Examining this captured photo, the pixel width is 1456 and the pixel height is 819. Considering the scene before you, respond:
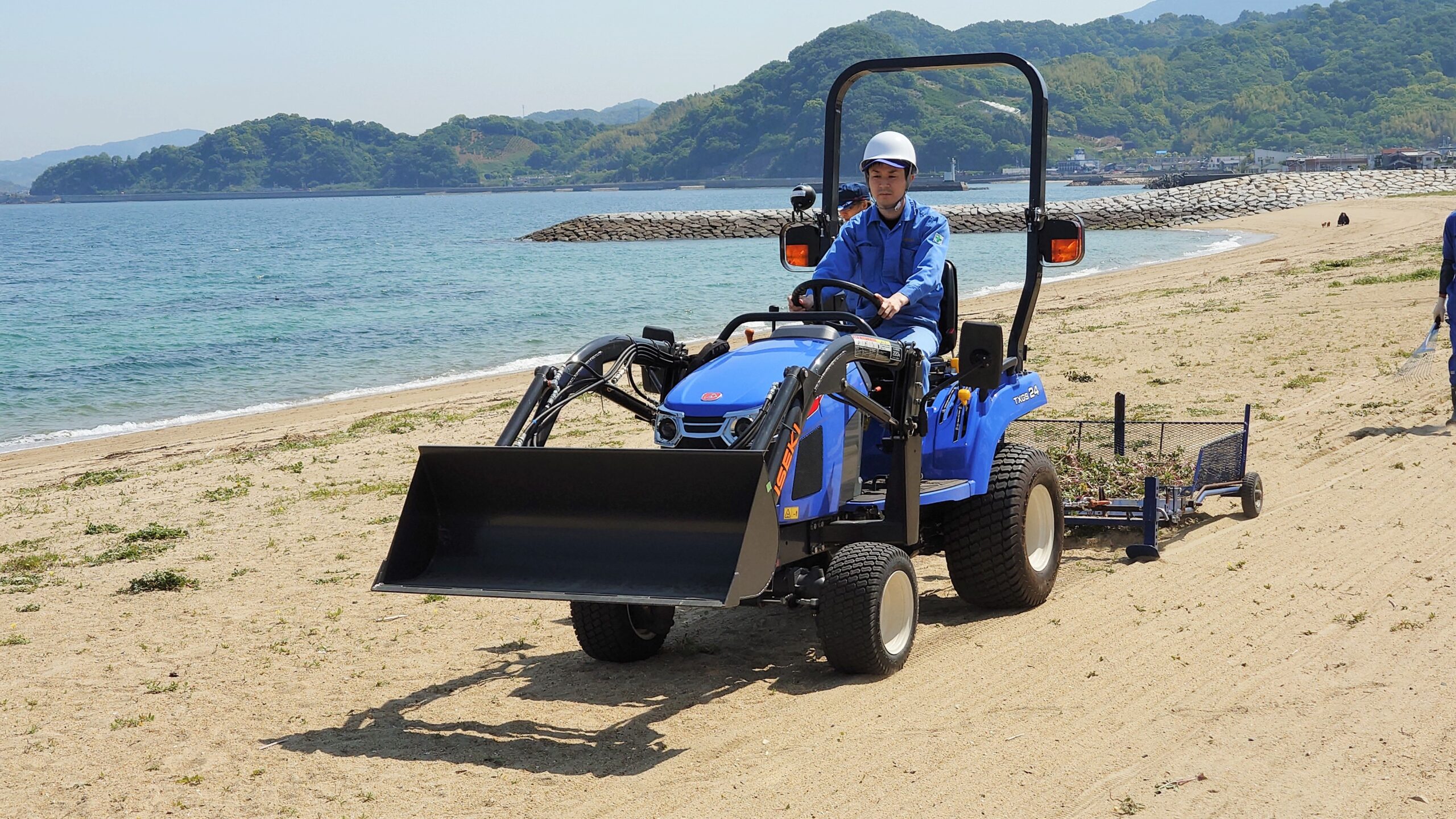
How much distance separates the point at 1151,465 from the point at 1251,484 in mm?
768

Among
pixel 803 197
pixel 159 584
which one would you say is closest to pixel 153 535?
pixel 159 584

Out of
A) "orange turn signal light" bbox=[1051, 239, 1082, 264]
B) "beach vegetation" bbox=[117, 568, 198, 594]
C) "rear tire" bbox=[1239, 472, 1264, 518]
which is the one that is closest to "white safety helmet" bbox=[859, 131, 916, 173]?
"orange turn signal light" bbox=[1051, 239, 1082, 264]

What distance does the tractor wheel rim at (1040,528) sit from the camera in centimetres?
691

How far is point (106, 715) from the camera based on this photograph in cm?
578

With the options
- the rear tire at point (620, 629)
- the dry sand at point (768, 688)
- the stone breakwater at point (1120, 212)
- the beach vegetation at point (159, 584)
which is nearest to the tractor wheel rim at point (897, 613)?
the dry sand at point (768, 688)

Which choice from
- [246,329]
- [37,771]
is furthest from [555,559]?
[246,329]

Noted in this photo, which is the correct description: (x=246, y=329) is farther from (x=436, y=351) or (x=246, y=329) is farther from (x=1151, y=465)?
(x=1151, y=465)

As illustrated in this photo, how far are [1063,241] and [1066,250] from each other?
0.05 m

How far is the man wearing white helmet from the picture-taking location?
6617 mm

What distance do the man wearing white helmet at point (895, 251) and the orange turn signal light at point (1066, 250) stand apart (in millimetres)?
555

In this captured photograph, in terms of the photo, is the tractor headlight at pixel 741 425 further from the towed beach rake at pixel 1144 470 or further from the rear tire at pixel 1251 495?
the rear tire at pixel 1251 495

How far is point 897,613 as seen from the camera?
5852mm

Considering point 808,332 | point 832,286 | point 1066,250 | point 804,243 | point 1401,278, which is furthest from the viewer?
point 1401,278

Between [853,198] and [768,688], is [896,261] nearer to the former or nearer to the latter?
[853,198]
